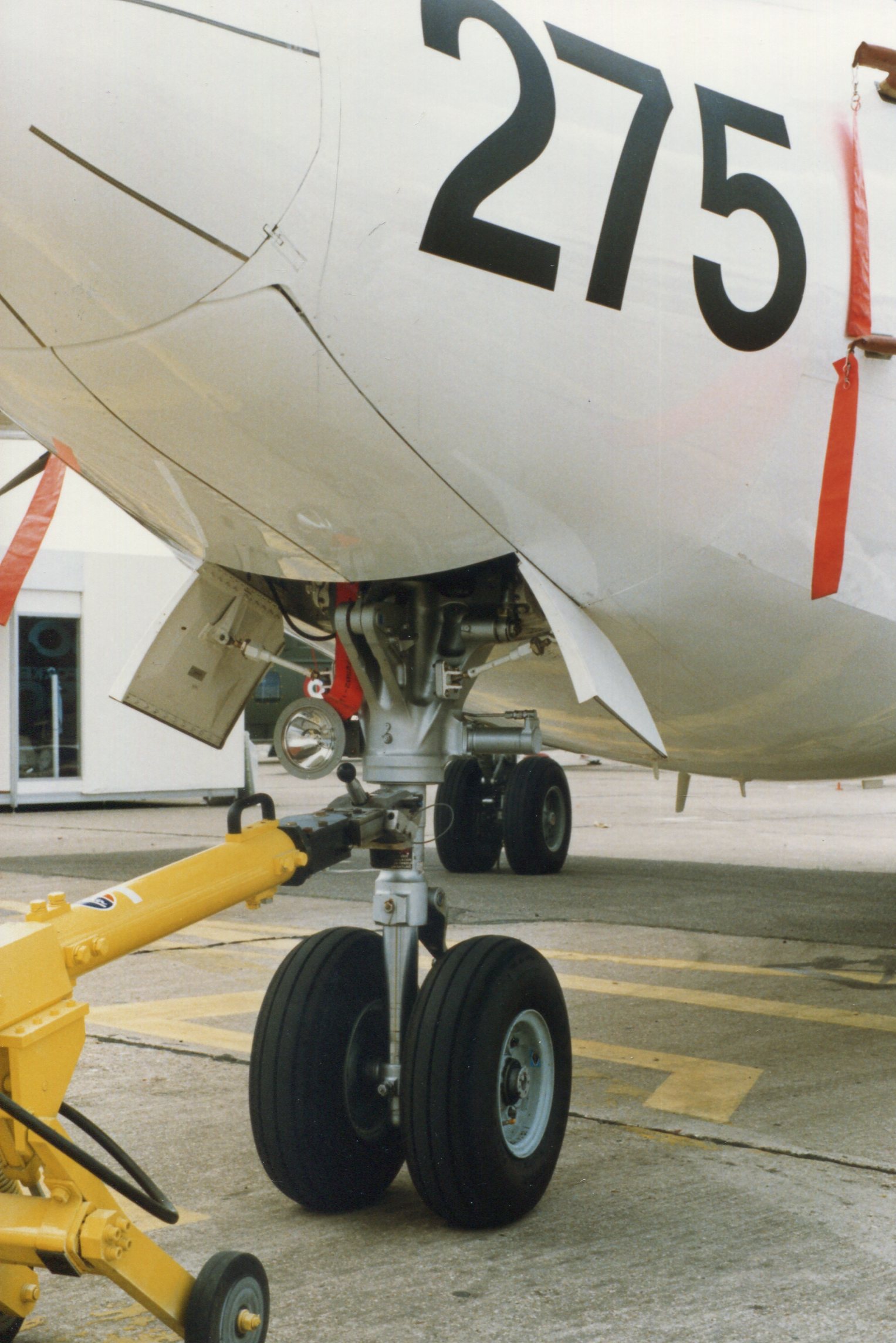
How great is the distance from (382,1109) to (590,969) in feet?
11.4

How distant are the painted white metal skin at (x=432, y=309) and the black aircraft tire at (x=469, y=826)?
700 centimetres

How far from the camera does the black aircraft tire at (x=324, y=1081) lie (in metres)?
3.51

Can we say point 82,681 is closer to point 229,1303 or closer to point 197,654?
point 197,654

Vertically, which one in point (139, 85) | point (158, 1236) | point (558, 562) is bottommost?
point (158, 1236)

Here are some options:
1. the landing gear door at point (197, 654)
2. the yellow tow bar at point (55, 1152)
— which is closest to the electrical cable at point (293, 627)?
the landing gear door at point (197, 654)

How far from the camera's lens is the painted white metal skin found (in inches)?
98.0

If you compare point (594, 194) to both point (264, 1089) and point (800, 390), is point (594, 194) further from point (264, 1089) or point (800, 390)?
point (264, 1089)

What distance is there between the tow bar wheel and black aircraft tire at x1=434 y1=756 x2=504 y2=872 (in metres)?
8.29

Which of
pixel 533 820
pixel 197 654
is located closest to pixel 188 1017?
pixel 197 654

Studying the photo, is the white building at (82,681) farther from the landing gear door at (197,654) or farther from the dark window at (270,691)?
the landing gear door at (197,654)

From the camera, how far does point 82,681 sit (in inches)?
694

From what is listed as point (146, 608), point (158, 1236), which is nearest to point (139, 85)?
point (158, 1236)

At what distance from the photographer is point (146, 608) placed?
18.3 metres

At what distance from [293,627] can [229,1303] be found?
A: 205 cm
